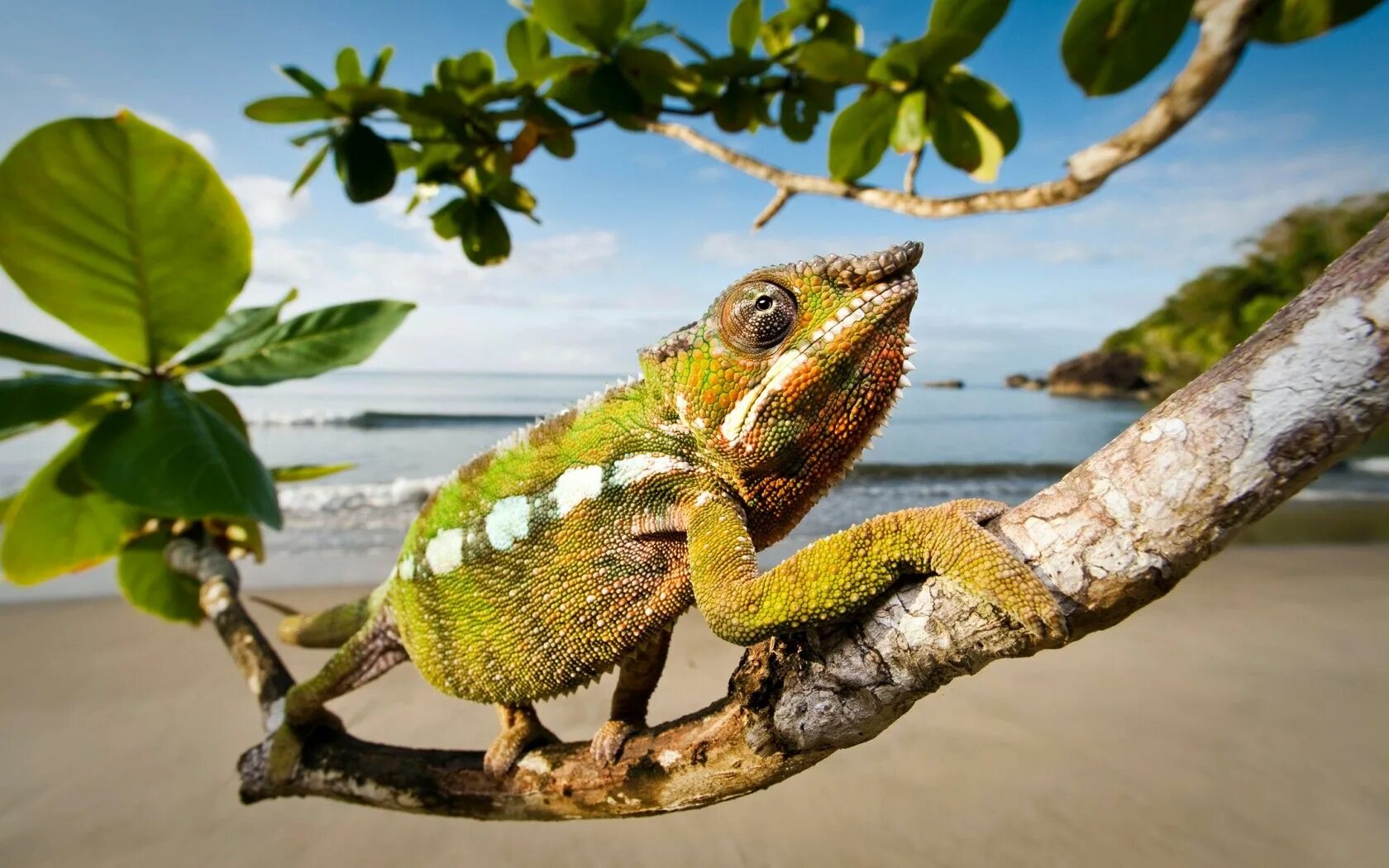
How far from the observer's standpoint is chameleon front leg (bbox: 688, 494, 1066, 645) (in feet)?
2.17

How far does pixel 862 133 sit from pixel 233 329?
4.71 ft

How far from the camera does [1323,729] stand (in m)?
3.37

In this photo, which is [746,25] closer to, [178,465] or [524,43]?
[524,43]

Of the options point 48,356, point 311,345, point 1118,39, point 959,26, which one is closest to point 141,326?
point 48,356

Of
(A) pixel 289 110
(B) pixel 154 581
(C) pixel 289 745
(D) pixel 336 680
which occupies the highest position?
(A) pixel 289 110

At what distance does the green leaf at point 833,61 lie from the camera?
1.51 metres

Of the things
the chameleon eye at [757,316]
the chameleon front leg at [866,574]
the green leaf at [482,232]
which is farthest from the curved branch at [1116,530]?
the green leaf at [482,232]

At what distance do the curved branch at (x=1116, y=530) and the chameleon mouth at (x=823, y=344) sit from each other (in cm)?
26

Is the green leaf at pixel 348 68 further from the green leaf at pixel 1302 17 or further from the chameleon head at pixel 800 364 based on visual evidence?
the green leaf at pixel 1302 17

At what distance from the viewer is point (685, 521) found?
964mm

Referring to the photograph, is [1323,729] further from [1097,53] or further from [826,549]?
[826,549]

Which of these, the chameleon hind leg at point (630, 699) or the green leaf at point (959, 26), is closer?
the chameleon hind leg at point (630, 699)

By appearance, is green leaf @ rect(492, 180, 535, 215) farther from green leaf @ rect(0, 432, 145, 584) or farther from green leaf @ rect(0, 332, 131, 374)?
green leaf @ rect(0, 432, 145, 584)

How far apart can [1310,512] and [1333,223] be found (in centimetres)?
650
